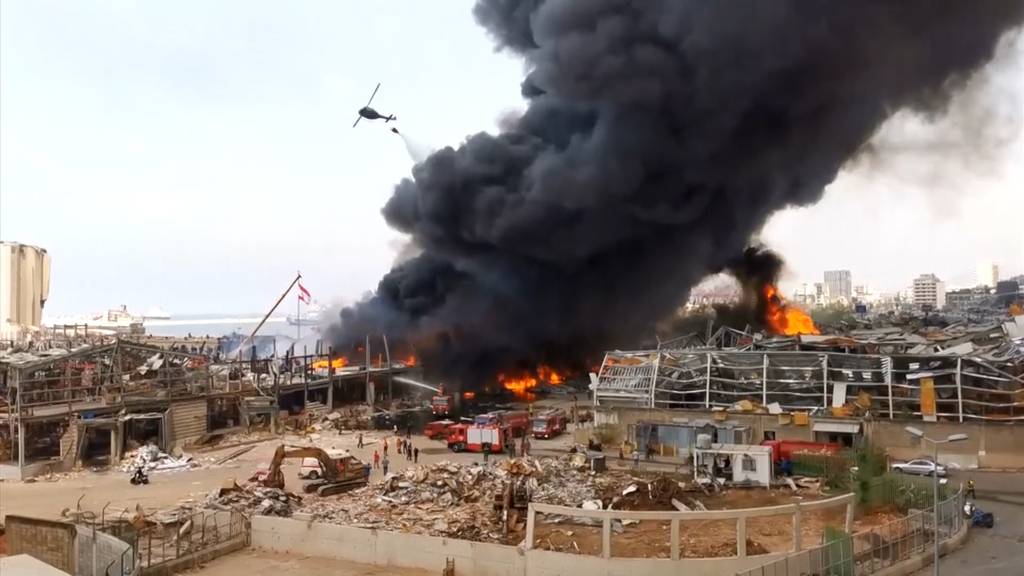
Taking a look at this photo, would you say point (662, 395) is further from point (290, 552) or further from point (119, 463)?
point (119, 463)

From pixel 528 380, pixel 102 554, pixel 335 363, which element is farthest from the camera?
pixel 335 363

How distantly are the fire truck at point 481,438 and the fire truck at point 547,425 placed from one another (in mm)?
3052

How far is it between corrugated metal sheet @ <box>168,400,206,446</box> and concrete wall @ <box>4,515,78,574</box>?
71.6ft

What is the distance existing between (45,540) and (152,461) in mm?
17782

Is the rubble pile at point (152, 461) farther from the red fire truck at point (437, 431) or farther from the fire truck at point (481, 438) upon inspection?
the red fire truck at point (437, 431)

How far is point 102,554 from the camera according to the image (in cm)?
1878

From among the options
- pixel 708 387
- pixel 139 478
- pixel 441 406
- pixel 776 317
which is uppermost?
pixel 776 317

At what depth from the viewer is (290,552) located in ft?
74.4

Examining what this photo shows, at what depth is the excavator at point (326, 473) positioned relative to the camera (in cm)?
2947

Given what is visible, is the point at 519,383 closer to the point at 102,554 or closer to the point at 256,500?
the point at 256,500

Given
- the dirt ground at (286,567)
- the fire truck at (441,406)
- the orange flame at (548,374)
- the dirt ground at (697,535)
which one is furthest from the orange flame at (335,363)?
the dirt ground at (697,535)

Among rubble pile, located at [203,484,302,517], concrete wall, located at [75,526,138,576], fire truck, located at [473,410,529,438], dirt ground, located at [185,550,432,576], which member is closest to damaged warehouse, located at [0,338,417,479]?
rubble pile, located at [203,484,302,517]

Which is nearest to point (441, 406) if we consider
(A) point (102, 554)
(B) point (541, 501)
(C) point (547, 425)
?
(C) point (547, 425)

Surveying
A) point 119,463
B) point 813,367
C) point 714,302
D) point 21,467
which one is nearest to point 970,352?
point 813,367
